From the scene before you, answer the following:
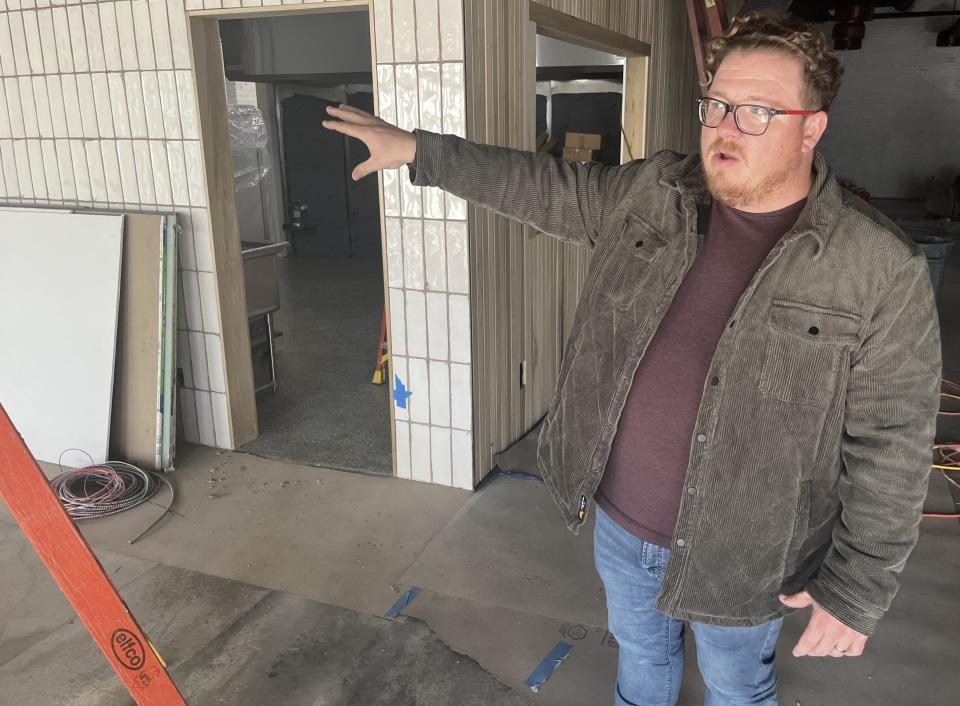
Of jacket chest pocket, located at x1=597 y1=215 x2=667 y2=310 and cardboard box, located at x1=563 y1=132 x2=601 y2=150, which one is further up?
cardboard box, located at x1=563 y1=132 x2=601 y2=150

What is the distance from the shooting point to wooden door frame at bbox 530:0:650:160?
10.8ft

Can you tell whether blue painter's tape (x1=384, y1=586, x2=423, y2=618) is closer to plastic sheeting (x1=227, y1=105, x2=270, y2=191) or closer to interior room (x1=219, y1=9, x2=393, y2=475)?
interior room (x1=219, y1=9, x2=393, y2=475)

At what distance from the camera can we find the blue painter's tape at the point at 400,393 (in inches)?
122

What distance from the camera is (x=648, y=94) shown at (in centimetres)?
444

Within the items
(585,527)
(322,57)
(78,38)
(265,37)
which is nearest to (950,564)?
(585,527)

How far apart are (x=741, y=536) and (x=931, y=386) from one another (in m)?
0.39

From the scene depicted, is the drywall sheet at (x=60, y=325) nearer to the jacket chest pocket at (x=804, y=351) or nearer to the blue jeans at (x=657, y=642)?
the blue jeans at (x=657, y=642)

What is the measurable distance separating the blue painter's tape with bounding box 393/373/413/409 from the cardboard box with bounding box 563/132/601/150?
2.43m

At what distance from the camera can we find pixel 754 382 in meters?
1.24

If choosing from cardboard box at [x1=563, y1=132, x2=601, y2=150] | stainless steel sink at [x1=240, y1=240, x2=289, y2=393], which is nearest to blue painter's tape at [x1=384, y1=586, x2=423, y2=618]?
stainless steel sink at [x1=240, y1=240, x2=289, y2=393]

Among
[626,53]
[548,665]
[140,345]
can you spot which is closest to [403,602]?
[548,665]

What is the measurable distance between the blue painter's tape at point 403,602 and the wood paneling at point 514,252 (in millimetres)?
726

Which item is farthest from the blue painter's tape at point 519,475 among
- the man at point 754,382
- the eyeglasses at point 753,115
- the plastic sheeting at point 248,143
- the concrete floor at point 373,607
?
the plastic sheeting at point 248,143

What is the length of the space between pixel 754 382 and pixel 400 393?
2033 millimetres
